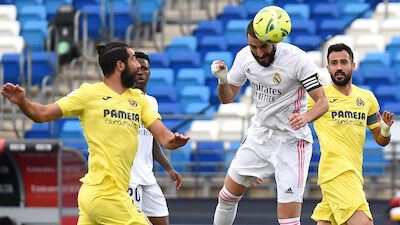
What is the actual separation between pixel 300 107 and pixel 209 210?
6.85 meters

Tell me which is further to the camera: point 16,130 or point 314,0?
point 314,0

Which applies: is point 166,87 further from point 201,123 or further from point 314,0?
point 314,0

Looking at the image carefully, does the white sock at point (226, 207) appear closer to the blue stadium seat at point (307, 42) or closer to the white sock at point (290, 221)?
the white sock at point (290, 221)

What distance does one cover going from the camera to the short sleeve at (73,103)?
644 cm

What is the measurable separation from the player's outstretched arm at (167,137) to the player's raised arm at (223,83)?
1.28 metres

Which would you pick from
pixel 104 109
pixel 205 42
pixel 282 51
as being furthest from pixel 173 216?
pixel 104 109

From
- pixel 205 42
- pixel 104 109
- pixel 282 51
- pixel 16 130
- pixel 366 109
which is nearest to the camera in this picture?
pixel 104 109

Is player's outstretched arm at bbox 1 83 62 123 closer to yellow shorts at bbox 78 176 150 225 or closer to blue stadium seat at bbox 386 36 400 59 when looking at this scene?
yellow shorts at bbox 78 176 150 225

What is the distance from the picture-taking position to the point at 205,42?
1841 cm

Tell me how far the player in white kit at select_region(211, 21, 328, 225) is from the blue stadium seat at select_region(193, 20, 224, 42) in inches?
411

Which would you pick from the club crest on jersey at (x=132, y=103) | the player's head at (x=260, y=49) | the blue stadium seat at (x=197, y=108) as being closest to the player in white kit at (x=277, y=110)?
the player's head at (x=260, y=49)

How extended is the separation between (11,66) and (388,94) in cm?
760

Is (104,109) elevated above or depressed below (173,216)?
above

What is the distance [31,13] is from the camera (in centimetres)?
1989
